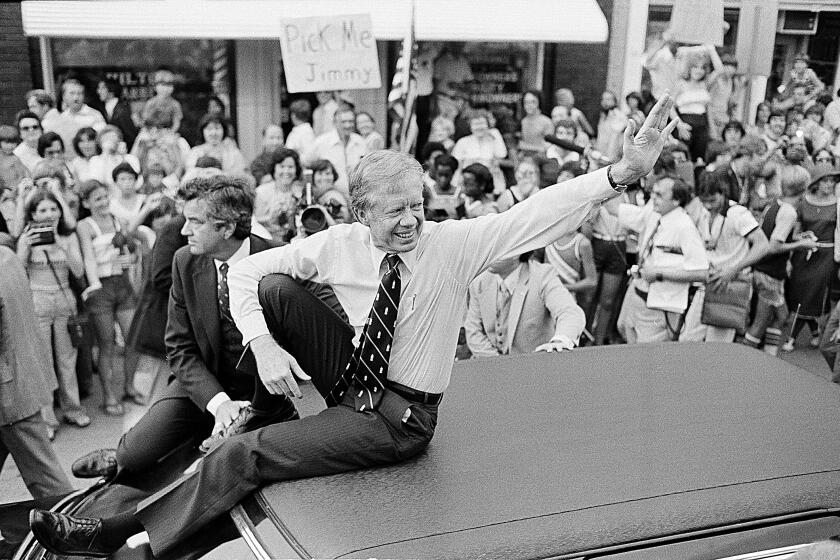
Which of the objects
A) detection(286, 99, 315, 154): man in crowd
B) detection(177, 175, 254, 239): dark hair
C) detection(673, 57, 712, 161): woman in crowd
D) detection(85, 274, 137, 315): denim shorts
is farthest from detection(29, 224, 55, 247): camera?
detection(673, 57, 712, 161): woman in crowd

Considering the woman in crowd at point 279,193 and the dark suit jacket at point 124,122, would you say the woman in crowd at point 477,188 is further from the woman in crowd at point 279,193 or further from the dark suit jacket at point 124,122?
the dark suit jacket at point 124,122

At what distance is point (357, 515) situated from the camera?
2.54 meters

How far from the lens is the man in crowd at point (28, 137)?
7.59 meters

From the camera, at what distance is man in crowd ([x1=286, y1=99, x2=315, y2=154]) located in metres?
9.06

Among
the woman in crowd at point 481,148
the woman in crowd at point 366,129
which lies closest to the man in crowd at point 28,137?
the woman in crowd at point 366,129

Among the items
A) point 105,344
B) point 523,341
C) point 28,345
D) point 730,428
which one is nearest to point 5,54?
point 105,344

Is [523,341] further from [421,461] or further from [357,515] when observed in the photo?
[357,515]

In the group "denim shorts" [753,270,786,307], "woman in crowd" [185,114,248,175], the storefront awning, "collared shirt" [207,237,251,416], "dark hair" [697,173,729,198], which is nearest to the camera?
"collared shirt" [207,237,251,416]

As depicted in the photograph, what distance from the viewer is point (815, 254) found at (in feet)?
22.7

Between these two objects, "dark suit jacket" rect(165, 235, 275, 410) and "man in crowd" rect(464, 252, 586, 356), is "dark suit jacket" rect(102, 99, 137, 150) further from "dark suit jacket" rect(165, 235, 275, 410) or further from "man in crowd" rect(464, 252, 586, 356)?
"dark suit jacket" rect(165, 235, 275, 410)

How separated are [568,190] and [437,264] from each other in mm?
480

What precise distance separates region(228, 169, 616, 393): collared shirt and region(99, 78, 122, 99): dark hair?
876 cm

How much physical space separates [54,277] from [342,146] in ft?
10.8

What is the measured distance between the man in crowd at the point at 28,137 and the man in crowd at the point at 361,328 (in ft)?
17.1
